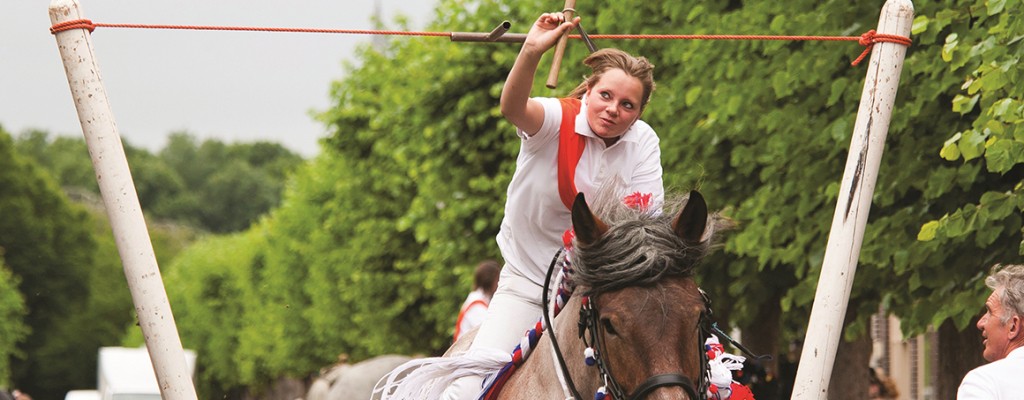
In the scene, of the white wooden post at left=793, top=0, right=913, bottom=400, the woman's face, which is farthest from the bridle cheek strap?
the woman's face

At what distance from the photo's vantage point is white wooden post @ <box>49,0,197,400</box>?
20.1 feet

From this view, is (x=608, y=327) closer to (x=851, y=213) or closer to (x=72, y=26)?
(x=851, y=213)

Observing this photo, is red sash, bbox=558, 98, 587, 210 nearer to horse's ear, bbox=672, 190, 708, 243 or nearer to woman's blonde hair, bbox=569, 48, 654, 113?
woman's blonde hair, bbox=569, 48, 654, 113

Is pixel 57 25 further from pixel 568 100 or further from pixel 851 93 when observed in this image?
pixel 851 93

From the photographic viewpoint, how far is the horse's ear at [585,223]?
5371mm

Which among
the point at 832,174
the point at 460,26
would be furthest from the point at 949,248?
the point at 460,26

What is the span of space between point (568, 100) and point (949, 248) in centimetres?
622

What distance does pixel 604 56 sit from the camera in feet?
20.4

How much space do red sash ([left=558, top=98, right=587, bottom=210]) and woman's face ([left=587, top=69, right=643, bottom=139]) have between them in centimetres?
7

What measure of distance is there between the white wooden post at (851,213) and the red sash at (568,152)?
39.9 inches

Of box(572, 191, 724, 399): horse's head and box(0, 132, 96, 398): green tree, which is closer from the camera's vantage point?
box(572, 191, 724, 399): horse's head

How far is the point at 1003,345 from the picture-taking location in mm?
6172

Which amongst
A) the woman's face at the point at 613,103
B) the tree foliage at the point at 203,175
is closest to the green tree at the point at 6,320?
the woman's face at the point at 613,103

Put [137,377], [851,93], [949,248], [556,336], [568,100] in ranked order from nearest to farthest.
A: [556,336] < [568,100] < [949,248] < [851,93] < [137,377]
